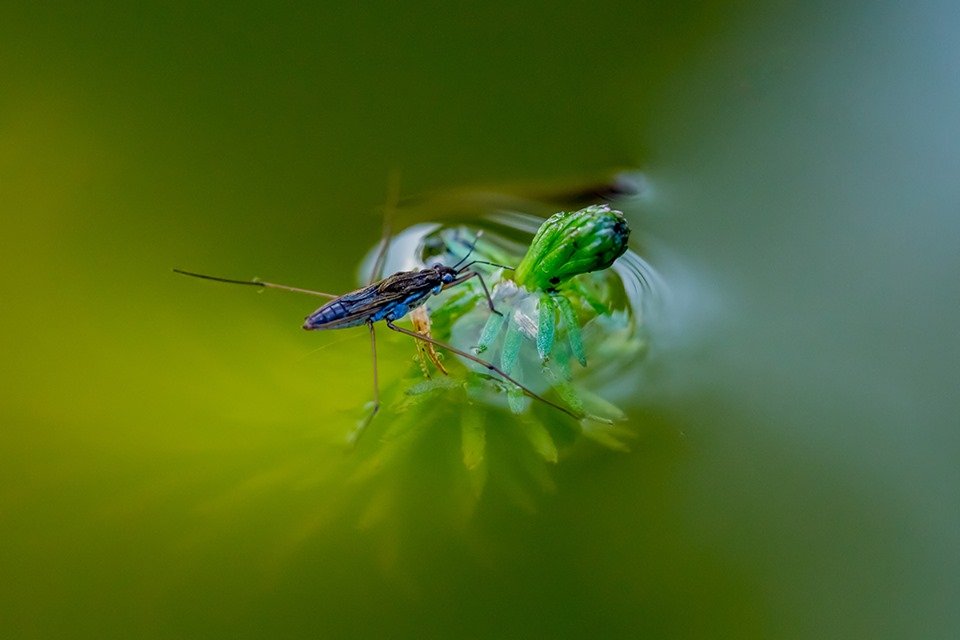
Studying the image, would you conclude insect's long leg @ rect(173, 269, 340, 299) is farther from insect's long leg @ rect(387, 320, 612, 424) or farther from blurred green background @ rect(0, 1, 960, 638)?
insect's long leg @ rect(387, 320, 612, 424)

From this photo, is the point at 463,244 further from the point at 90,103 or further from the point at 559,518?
the point at 90,103

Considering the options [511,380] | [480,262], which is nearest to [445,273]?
[480,262]

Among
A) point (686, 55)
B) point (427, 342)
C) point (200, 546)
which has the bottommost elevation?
point (200, 546)

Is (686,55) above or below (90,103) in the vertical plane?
above

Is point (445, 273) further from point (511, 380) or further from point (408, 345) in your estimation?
point (511, 380)

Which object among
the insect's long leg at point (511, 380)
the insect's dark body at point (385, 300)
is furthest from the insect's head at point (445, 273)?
the insect's long leg at point (511, 380)

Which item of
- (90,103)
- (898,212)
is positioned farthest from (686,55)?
(90,103)

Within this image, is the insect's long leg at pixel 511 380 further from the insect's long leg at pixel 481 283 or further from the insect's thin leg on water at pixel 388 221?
the insect's thin leg on water at pixel 388 221
